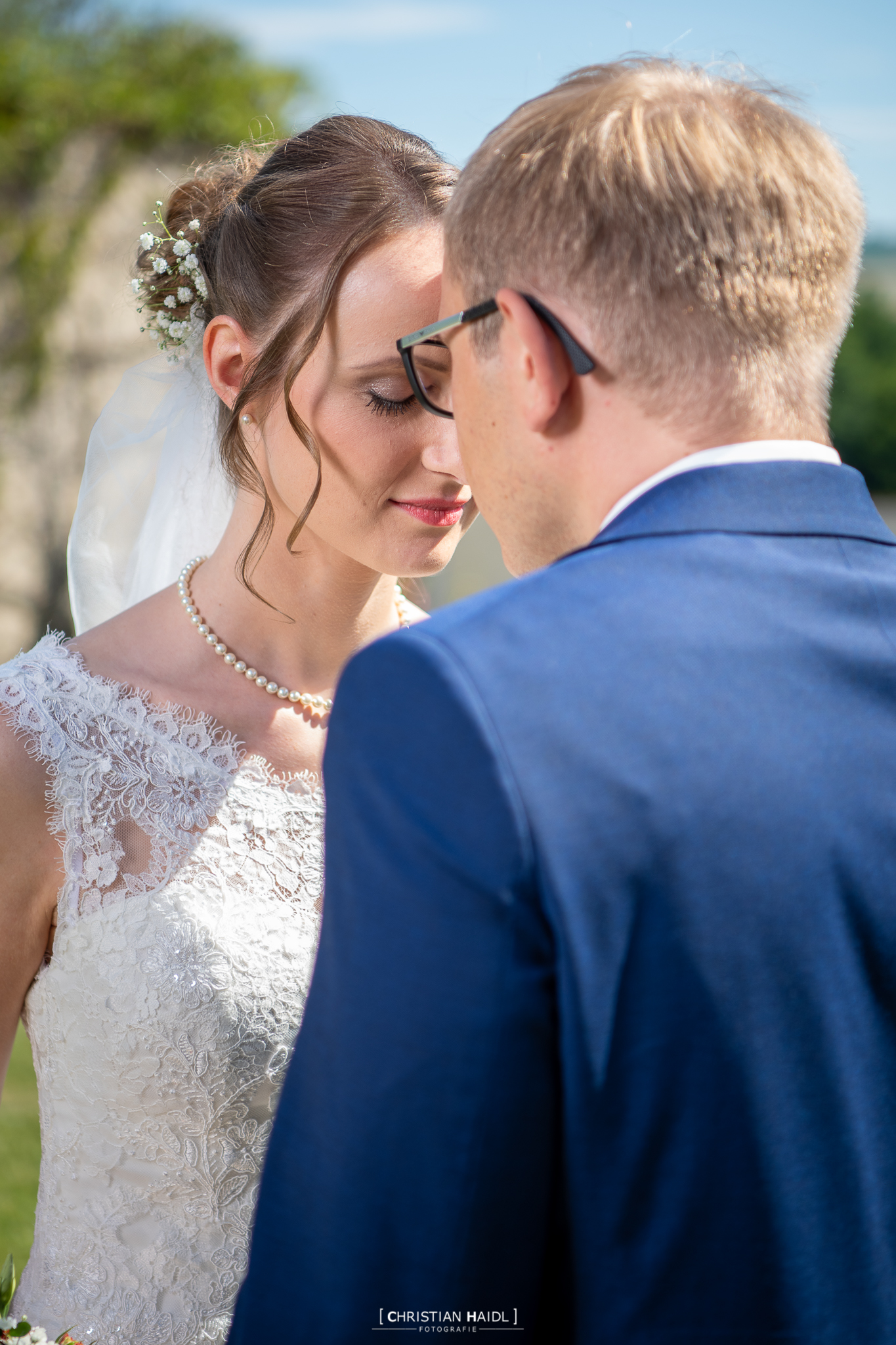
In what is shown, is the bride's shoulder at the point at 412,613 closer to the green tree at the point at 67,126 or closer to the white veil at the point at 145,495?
the white veil at the point at 145,495

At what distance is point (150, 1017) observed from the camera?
6.19 feet

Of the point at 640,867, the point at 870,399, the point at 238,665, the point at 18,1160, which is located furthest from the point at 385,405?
the point at 870,399

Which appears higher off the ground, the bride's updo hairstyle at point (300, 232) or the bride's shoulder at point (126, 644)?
the bride's updo hairstyle at point (300, 232)

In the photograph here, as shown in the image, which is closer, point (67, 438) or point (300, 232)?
point (300, 232)

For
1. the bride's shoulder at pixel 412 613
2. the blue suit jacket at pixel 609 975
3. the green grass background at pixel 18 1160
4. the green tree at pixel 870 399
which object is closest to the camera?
the blue suit jacket at pixel 609 975

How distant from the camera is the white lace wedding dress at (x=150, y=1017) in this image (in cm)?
191

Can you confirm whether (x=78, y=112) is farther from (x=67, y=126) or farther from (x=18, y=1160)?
(x=18, y=1160)

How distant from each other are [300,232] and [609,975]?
5.43ft

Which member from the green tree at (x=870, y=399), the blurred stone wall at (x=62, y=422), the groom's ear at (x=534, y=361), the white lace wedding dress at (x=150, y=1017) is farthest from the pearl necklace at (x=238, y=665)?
the green tree at (x=870, y=399)

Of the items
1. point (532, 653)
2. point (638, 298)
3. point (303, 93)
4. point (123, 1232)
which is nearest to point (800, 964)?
point (532, 653)

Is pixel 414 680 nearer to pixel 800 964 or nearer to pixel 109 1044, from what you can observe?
pixel 800 964

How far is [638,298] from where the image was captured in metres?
1.08

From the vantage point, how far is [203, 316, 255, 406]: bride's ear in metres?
2.18

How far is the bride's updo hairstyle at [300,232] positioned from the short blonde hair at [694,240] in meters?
0.95
